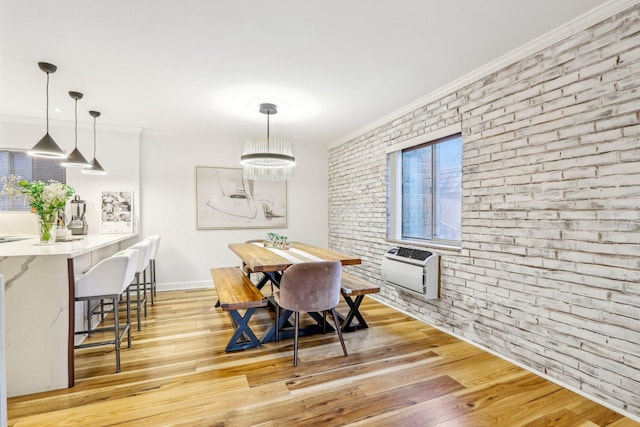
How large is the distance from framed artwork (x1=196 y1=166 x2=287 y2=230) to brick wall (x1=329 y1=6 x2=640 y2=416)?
3.03 meters

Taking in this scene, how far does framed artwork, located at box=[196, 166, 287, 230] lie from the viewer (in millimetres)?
4902

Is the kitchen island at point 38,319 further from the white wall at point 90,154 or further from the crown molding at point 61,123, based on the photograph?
the crown molding at point 61,123

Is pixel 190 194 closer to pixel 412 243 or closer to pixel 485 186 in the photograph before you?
pixel 412 243

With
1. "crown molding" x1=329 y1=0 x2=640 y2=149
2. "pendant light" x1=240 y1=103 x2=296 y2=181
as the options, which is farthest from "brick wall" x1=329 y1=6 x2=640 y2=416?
"pendant light" x1=240 y1=103 x2=296 y2=181

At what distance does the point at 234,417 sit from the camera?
1.83m

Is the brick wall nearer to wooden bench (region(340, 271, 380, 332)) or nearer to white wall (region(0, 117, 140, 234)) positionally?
wooden bench (region(340, 271, 380, 332))

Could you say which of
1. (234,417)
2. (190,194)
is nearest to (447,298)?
(234,417)

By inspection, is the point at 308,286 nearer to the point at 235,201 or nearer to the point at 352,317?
the point at 352,317

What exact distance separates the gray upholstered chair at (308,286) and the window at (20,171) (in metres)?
3.83

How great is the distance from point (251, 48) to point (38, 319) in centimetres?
244

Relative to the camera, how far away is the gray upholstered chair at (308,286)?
8.00 ft

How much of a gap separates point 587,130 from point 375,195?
247 cm

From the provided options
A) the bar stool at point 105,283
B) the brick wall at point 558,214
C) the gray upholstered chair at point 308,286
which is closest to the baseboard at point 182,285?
the bar stool at point 105,283

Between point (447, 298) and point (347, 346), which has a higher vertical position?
point (447, 298)
